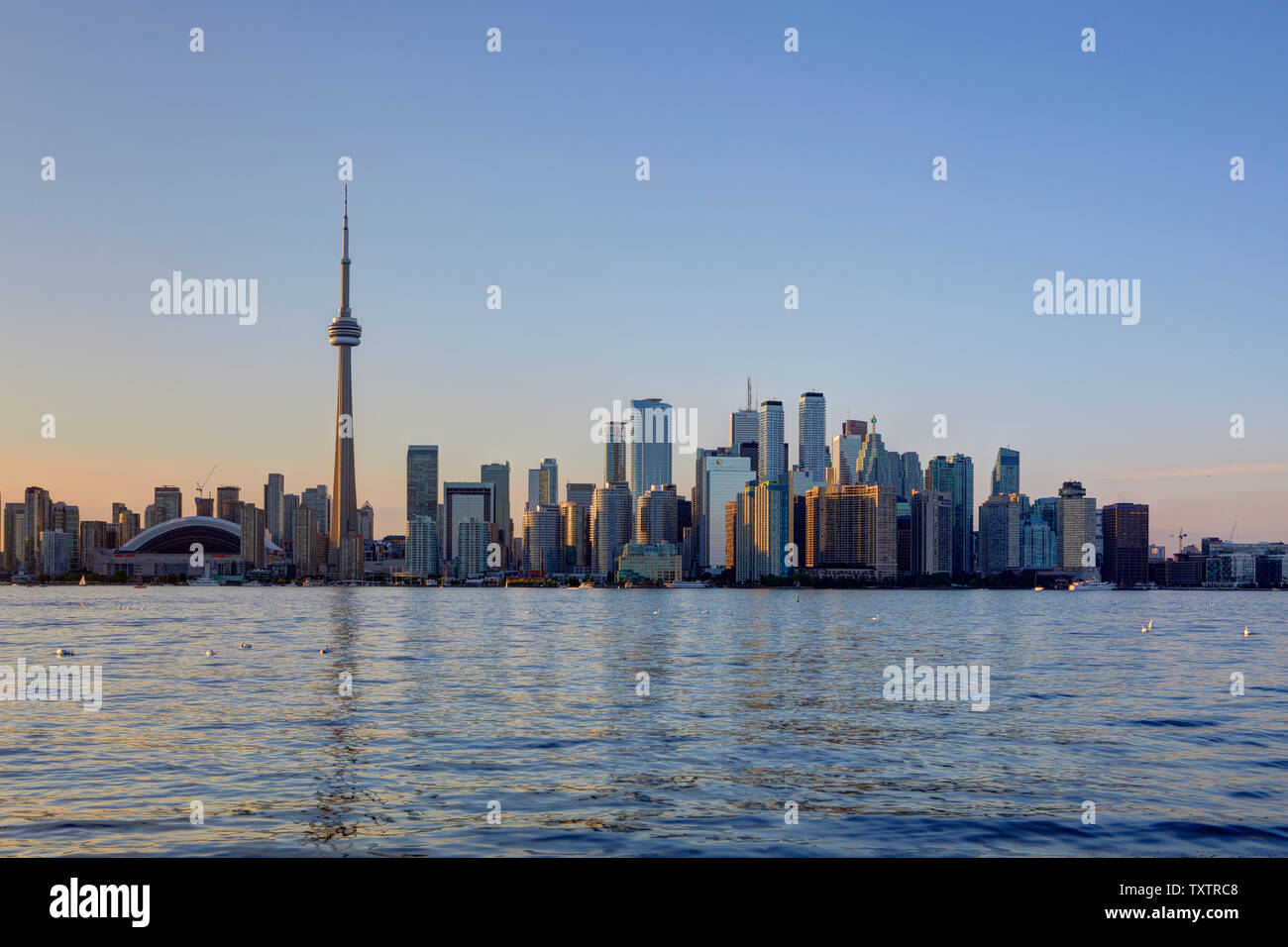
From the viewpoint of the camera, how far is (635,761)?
30500 millimetres

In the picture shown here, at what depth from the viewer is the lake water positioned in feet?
71.1

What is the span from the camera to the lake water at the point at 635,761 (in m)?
21.7

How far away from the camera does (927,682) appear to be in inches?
2149

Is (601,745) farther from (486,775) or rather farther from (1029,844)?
(1029,844)

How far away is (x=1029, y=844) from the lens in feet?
69.5

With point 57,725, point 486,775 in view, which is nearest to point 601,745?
point 486,775

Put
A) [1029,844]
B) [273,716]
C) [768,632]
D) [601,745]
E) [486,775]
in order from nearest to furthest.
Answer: [1029,844], [486,775], [601,745], [273,716], [768,632]
